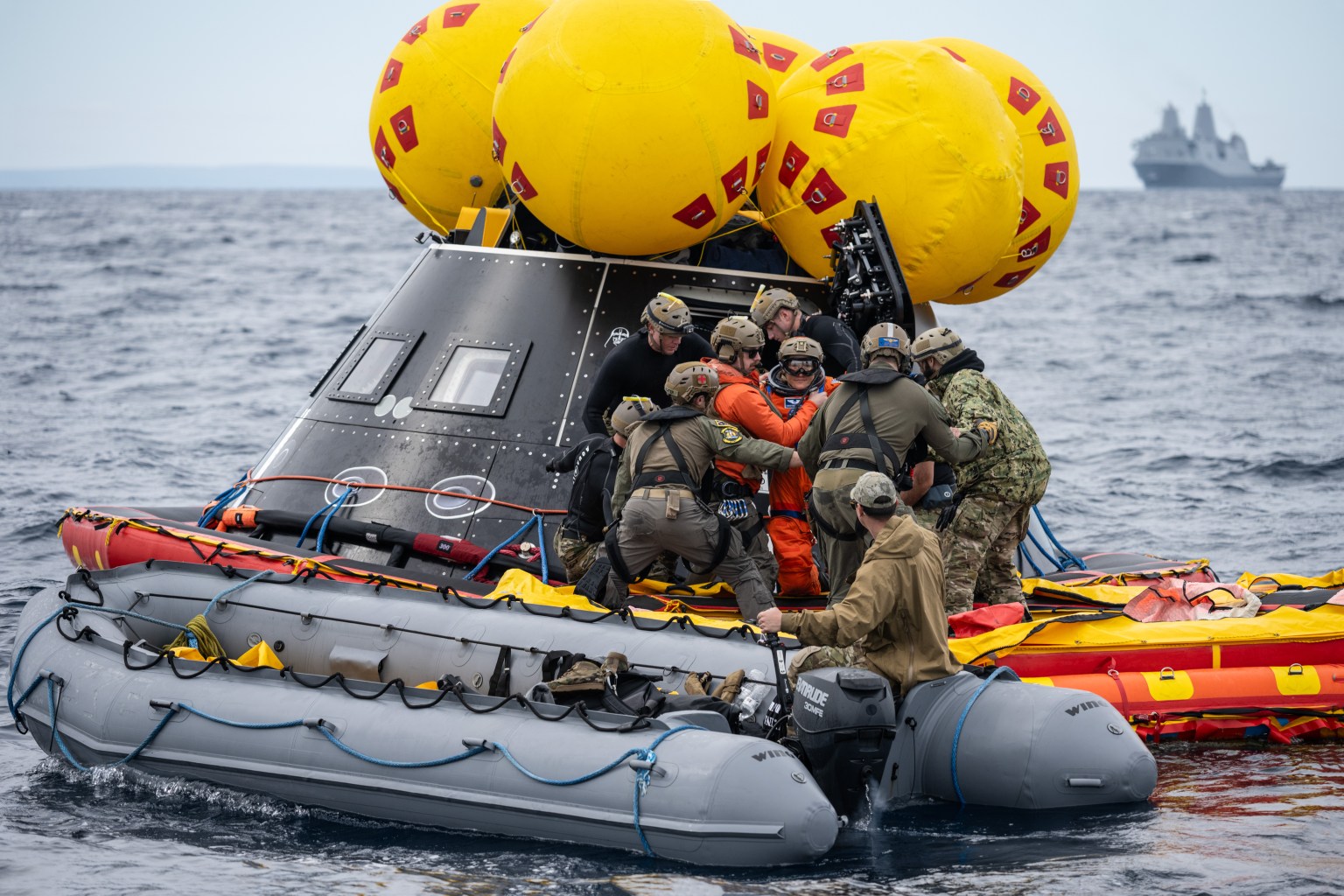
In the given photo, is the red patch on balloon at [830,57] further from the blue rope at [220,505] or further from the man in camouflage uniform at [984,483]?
the blue rope at [220,505]

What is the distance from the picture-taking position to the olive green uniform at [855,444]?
7520 millimetres

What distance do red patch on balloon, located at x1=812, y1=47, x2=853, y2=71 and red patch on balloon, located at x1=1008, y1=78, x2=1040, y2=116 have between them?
4.90 ft

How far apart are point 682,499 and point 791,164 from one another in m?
2.57

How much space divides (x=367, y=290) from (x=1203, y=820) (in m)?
39.2

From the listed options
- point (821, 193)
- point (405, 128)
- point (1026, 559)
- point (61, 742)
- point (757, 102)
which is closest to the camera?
point (61, 742)

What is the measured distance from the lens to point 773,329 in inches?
339

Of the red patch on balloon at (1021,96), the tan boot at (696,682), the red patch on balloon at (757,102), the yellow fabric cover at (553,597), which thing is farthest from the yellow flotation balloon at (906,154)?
the tan boot at (696,682)

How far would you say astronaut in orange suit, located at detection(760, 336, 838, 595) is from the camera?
830 cm

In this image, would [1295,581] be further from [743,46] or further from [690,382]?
[743,46]

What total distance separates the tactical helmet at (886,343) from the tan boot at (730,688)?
1817mm

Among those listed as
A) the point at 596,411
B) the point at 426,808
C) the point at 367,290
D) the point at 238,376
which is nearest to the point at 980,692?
the point at 426,808

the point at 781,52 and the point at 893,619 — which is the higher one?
the point at 781,52

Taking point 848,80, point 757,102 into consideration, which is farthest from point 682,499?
point 848,80

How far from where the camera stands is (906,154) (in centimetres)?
889
